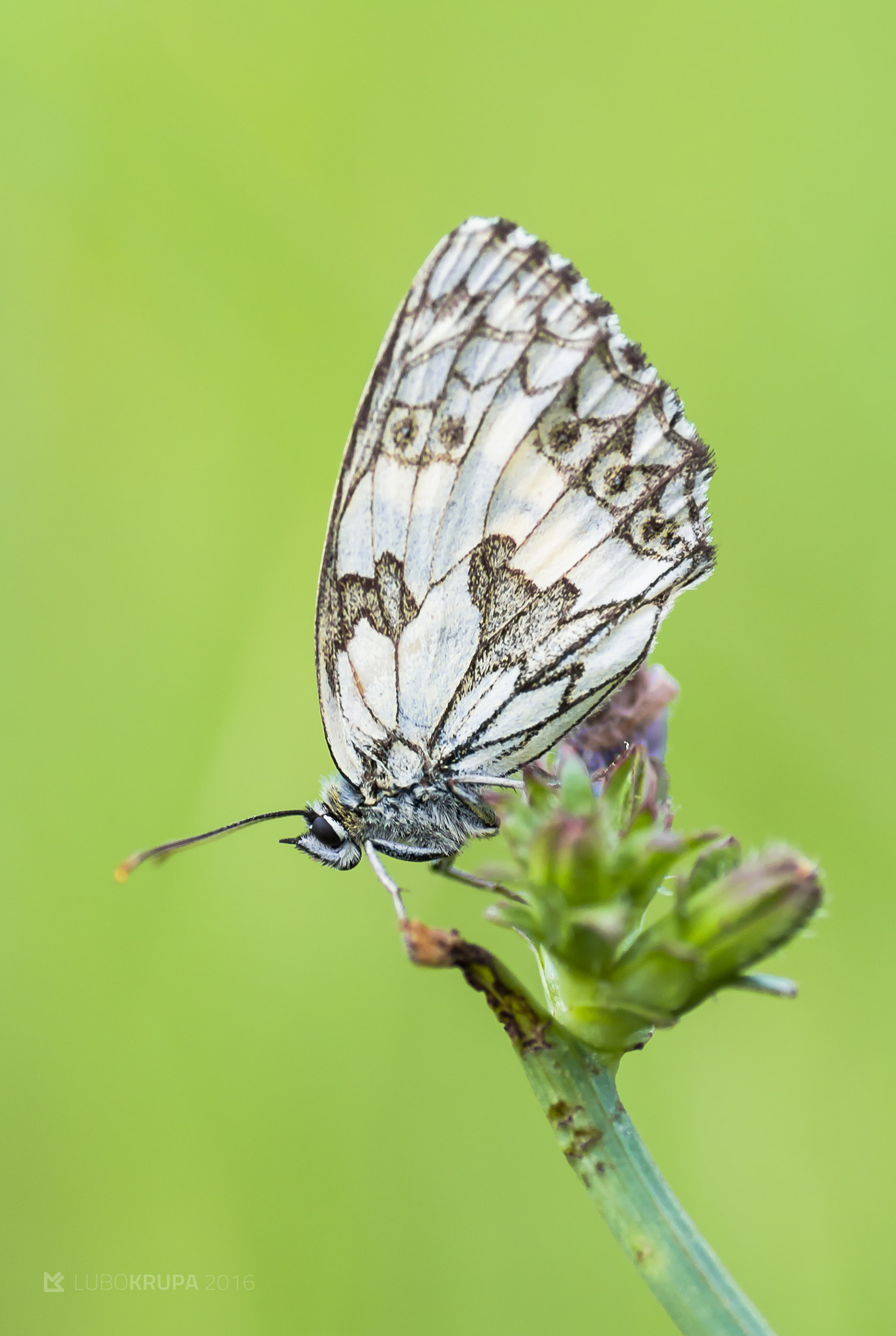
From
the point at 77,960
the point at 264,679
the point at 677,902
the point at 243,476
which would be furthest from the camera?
the point at 243,476

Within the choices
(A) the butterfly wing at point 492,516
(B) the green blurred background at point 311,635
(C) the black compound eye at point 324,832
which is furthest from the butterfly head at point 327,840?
(B) the green blurred background at point 311,635

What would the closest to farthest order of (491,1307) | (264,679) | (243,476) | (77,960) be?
1. (491,1307)
2. (77,960)
3. (264,679)
4. (243,476)

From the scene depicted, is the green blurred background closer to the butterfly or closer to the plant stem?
the butterfly

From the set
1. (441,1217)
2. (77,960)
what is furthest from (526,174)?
(441,1217)

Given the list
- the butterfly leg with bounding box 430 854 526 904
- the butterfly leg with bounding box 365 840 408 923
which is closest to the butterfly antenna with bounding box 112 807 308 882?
the butterfly leg with bounding box 365 840 408 923

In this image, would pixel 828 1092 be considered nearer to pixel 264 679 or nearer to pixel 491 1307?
pixel 491 1307

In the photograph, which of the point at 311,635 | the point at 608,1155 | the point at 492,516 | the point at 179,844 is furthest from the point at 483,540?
the point at 311,635

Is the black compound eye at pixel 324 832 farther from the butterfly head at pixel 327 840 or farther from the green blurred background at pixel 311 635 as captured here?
the green blurred background at pixel 311 635

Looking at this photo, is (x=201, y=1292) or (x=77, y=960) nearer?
(x=201, y=1292)
